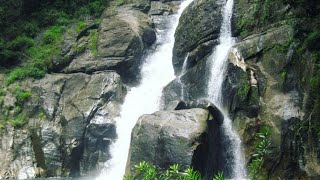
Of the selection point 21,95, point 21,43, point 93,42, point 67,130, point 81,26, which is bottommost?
point 67,130

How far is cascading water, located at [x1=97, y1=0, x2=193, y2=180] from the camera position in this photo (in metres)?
20.6

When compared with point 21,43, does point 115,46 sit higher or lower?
lower

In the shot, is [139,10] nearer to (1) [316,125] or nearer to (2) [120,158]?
(2) [120,158]

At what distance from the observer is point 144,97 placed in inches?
926

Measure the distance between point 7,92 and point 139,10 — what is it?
10685mm

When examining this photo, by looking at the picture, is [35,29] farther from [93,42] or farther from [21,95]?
[21,95]

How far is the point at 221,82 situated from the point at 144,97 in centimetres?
534

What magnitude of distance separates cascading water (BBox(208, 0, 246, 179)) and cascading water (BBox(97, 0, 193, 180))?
3.71 m

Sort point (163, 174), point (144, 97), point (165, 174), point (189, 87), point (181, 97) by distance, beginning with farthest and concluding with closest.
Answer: point (144, 97) < point (181, 97) < point (189, 87) < point (163, 174) < point (165, 174)

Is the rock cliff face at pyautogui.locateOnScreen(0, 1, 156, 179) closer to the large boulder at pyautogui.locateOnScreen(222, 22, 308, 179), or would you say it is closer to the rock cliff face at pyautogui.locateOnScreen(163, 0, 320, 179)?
the rock cliff face at pyautogui.locateOnScreen(163, 0, 320, 179)

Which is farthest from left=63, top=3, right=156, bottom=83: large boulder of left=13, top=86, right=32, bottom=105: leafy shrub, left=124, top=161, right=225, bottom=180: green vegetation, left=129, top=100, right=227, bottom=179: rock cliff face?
left=124, top=161, right=225, bottom=180: green vegetation

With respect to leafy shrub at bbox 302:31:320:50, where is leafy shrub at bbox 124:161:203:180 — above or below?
below

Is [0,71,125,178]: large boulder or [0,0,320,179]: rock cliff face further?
[0,71,125,178]: large boulder

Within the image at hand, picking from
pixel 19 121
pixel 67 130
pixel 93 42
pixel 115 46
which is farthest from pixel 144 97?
pixel 19 121
